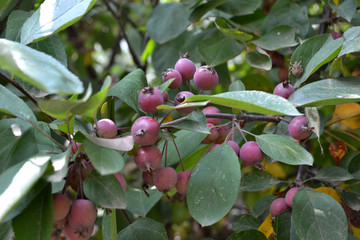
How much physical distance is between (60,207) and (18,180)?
0.13 metres

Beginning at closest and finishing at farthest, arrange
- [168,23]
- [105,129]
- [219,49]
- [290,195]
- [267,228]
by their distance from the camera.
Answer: [105,129] → [290,195] → [267,228] → [219,49] → [168,23]

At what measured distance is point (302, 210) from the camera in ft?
3.03

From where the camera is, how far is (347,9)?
4.05 ft

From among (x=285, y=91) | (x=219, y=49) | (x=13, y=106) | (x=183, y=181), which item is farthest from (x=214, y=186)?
(x=219, y=49)

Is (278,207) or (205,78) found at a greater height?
(205,78)

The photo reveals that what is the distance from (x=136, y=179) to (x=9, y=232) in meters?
1.44

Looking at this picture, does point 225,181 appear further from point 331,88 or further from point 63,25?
point 63,25

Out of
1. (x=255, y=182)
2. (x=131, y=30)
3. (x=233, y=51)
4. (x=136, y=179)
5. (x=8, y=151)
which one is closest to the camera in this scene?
(x=8, y=151)

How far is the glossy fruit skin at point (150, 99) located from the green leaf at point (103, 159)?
→ 0.16m

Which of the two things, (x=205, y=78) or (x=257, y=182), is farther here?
(x=257, y=182)

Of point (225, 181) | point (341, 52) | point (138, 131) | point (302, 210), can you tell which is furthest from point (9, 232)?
point (341, 52)

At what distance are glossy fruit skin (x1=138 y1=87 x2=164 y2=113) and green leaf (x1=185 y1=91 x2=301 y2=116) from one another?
10cm

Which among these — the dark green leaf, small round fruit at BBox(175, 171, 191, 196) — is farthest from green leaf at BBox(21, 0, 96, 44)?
the dark green leaf

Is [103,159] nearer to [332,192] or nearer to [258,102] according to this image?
[258,102]
